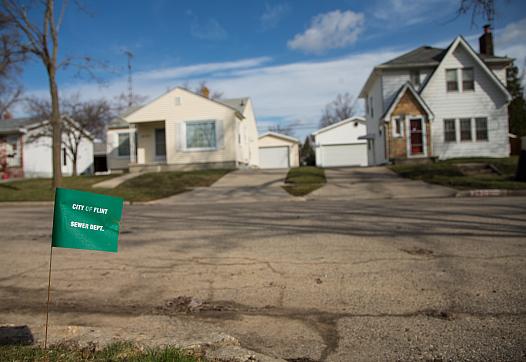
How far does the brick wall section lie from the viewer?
26031 millimetres

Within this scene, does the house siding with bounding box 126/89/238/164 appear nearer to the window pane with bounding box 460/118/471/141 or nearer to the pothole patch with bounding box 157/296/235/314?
the window pane with bounding box 460/118/471/141

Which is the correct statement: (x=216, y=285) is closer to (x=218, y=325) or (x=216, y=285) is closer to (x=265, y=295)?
(x=265, y=295)

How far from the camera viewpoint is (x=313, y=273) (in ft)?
17.2

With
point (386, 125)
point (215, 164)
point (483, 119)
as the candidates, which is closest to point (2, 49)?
point (215, 164)

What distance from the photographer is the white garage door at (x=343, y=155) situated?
4206cm

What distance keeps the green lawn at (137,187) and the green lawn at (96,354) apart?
44.9 ft

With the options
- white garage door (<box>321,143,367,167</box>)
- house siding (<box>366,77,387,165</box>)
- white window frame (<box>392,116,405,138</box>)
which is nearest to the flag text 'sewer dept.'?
white window frame (<box>392,116,405,138</box>)

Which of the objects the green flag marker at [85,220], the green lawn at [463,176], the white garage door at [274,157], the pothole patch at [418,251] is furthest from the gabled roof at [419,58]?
the green flag marker at [85,220]

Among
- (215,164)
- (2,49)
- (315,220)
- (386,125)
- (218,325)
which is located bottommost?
(218,325)

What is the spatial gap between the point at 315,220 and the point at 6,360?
22.6 feet

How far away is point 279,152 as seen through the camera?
43.1 m

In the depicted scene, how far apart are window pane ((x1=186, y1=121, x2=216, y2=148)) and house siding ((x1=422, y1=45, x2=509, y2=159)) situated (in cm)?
1438

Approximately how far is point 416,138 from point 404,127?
1124mm

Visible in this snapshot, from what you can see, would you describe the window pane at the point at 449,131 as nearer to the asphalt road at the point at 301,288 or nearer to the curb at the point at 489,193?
the curb at the point at 489,193
